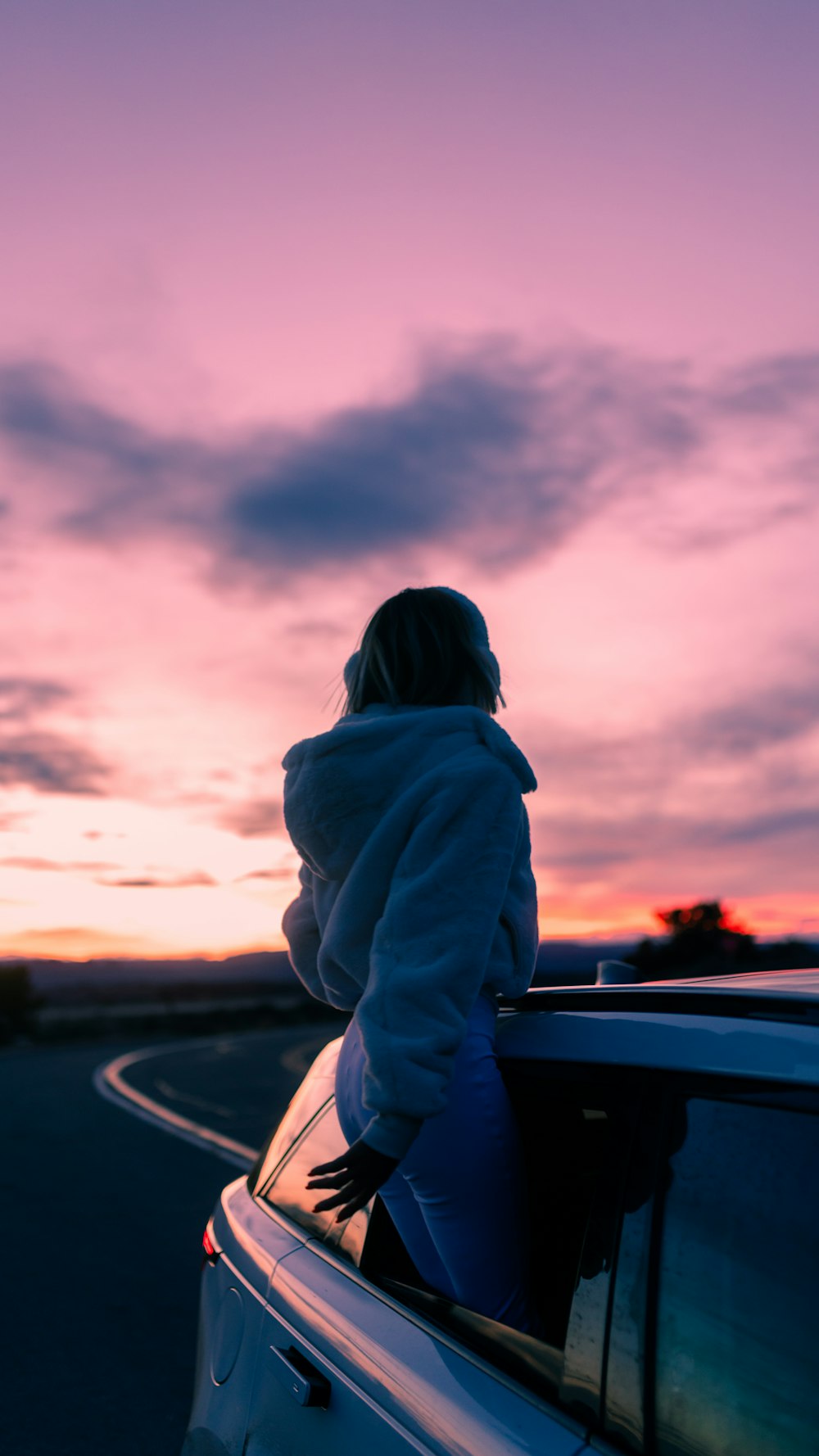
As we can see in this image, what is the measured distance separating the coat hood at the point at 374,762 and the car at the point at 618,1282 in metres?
0.45

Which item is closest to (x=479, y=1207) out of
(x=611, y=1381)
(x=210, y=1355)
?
(x=611, y=1381)

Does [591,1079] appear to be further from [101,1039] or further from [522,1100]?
[101,1039]

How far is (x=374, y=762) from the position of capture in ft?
6.86

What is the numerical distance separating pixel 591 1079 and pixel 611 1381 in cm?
41

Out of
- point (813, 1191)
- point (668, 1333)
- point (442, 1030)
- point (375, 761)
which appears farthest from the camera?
point (375, 761)

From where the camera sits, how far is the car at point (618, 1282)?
1.33 meters

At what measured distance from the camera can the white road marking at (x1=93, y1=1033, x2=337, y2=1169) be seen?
9.95 metres

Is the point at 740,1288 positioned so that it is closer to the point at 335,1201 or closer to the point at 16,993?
the point at 335,1201

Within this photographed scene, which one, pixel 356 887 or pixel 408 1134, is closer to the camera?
pixel 408 1134

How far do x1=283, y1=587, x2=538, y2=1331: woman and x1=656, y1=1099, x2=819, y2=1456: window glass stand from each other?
493mm

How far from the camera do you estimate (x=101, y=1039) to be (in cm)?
2770

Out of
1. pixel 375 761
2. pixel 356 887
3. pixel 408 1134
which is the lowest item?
pixel 408 1134

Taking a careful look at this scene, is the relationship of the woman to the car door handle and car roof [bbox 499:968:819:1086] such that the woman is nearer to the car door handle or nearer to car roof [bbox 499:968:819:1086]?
car roof [bbox 499:968:819:1086]

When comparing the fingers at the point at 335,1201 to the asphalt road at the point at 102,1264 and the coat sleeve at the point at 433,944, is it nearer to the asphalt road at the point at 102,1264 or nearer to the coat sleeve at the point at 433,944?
the coat sleeve at the point at 433,944
